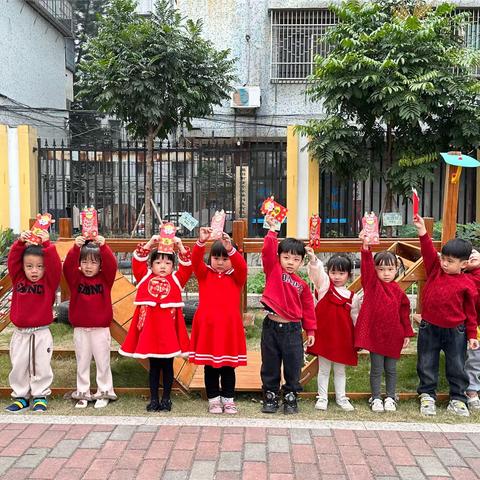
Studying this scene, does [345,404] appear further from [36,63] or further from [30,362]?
[36,63]

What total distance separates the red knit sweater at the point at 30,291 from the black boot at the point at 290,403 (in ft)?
6.42

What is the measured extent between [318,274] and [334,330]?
0.47 meters

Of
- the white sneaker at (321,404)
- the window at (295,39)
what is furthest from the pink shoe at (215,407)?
the window at (295,39)

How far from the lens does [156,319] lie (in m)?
4.28

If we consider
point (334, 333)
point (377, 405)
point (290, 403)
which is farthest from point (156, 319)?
point (377, 405)

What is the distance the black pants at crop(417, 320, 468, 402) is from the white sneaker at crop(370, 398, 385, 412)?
0.35m

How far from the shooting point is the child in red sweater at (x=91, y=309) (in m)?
4.42

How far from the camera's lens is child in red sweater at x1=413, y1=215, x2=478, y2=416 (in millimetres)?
4316

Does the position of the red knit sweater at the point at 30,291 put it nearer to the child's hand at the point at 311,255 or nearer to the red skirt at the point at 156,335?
the red skirt at the point at 156,335

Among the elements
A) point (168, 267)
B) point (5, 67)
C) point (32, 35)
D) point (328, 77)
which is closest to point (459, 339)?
point (168, 267)

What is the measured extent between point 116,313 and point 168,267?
82cm

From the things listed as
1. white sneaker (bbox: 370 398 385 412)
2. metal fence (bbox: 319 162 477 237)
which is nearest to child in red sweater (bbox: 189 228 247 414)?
white sneaker (bbox: 370 398 385 412)

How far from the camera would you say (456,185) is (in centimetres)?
493

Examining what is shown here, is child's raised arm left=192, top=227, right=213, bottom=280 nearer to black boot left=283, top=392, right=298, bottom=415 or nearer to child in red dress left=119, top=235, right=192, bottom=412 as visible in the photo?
child in red dress left=119, top=235, right=192, bottom=412
